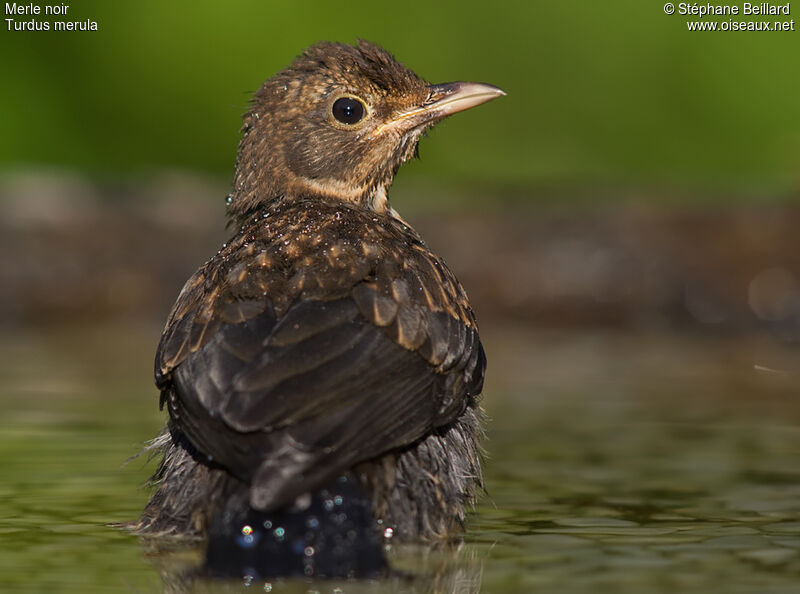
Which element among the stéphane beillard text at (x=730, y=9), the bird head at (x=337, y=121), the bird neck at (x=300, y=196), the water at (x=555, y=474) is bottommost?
the water at (x=555, y=474)

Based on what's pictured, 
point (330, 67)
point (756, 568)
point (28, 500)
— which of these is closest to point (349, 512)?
point (756, 568)

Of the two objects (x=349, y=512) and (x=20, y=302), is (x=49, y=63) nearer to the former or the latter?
(x=20, y=302)

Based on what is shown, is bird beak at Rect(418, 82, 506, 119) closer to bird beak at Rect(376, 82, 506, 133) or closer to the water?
bird beak at Rect(376, 82, 506, 133)

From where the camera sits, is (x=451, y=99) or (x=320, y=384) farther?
(x=451, y=99)

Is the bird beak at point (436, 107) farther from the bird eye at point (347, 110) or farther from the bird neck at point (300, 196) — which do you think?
the bird neck at point (300, 196)

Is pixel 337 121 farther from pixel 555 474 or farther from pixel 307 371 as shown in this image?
pixel 307 371

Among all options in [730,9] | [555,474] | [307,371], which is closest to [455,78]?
[730,9]

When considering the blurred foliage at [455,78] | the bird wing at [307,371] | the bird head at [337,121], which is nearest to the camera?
the bird wing at [307,371]

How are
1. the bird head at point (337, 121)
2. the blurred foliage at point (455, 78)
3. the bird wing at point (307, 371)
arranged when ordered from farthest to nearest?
the blurred foliage at point (455, 78)
the bird head at point (337, 121)
the bird wing at point (307, 371)

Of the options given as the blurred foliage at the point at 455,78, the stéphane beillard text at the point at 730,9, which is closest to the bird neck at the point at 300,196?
the blurred foliage at the point at 455,78
